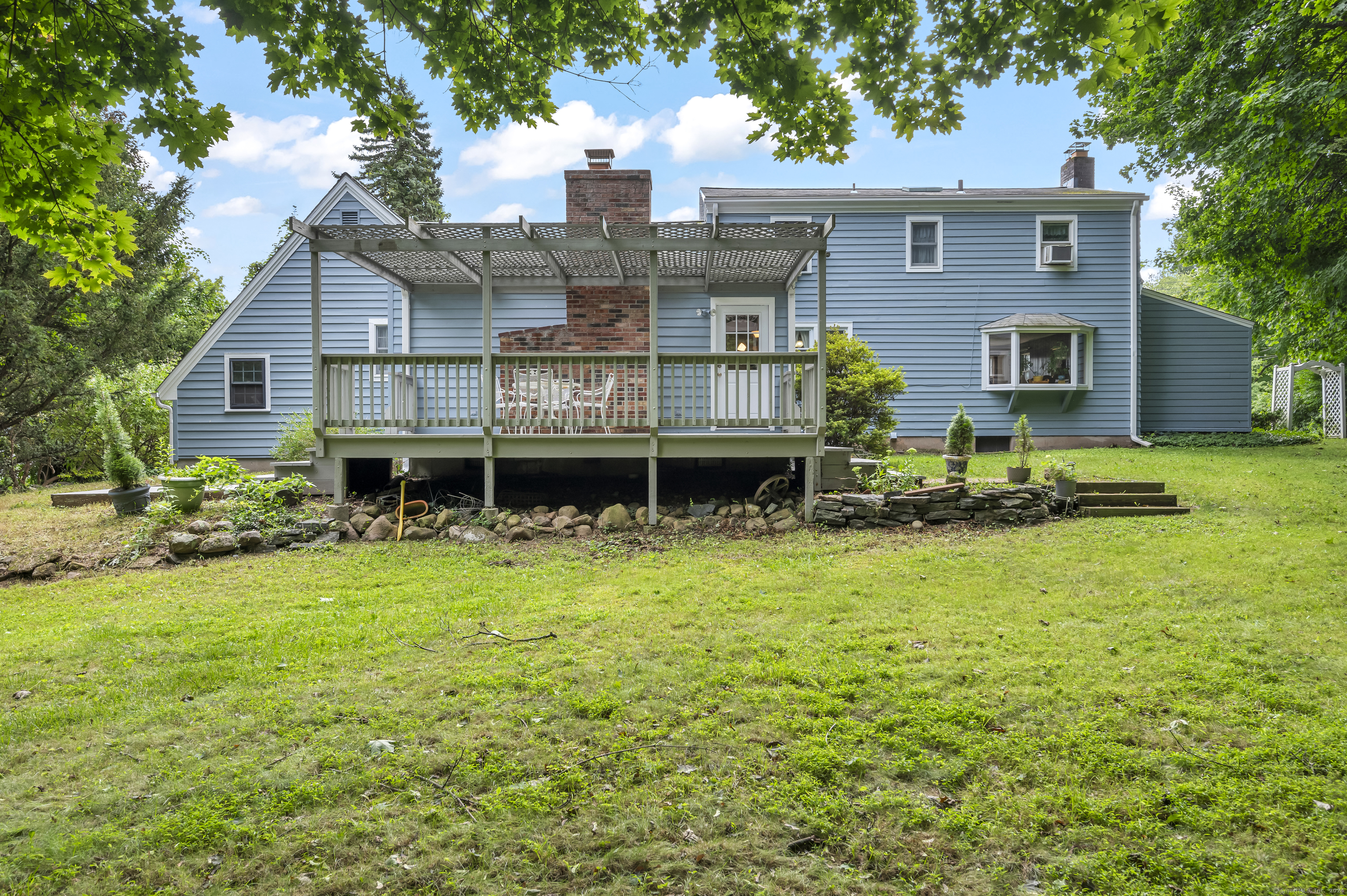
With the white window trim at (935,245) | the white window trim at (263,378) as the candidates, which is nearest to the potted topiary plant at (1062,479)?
the white window trim at (935,245)

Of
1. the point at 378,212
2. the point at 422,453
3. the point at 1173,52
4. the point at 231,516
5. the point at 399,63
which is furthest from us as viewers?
the point at 378,212

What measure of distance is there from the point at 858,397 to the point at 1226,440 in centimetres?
1013

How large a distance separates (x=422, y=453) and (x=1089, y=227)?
582 inches

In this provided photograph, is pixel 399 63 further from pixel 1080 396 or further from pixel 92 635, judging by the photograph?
pixel 1080 396

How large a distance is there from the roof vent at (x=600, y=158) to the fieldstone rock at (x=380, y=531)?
6113mm

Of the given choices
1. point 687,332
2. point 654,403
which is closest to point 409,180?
point 687,332

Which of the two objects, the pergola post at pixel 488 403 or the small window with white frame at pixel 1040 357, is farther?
the small window with white frame at pixel 1040 357

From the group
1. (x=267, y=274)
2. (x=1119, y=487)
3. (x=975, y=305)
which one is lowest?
(x=1119, y=487)

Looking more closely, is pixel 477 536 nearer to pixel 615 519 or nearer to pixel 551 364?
pixel 615 519

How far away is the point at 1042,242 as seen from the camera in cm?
1530

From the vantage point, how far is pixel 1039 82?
364cm

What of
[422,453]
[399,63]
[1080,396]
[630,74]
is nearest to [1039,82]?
[630,74]

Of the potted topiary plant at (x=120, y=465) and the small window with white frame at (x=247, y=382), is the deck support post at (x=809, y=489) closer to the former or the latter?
the potted topiary plant at (x=120, y=465)

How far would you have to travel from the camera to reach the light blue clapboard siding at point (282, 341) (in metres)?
13.4
